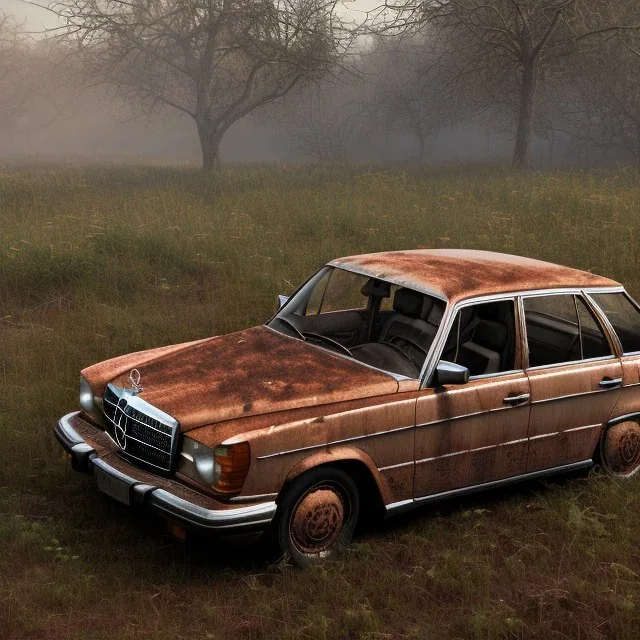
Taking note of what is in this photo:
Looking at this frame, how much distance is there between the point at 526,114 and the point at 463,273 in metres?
22.9

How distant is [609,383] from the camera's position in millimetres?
5320

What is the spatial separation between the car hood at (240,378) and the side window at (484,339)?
63 cm

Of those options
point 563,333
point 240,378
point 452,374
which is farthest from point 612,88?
point 240,378

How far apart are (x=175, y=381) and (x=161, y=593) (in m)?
1.13

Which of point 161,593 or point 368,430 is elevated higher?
point 368,430

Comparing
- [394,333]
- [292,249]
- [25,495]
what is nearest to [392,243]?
[292,249]

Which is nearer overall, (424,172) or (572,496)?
(572,496)

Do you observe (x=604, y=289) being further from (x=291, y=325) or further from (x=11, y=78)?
(x=11, y=78)

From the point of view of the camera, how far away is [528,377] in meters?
5.02

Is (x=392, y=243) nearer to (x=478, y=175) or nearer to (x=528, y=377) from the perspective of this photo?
(x=528, y=377)

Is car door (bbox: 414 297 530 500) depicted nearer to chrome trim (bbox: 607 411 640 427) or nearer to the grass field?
the grass field

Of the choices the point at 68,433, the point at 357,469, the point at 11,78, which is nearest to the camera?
the point at 357,469

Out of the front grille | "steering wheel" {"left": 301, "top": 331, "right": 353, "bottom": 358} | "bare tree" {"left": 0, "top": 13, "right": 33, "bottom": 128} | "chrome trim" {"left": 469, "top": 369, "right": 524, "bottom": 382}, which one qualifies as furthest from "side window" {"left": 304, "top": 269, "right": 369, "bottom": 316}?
"bare tree" {"left": 0, "top": 13, "right": 33, "bottom": 128}

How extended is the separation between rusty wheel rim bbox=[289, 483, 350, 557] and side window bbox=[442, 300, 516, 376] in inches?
45.0
